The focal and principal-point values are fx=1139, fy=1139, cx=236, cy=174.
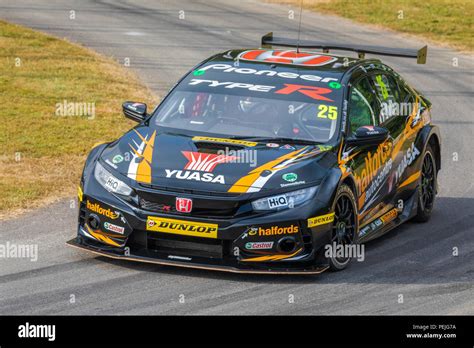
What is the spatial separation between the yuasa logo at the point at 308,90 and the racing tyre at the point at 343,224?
3.69ft

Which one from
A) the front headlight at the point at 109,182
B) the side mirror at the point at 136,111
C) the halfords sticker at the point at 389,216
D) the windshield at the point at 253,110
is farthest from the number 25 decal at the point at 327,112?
the front headlight at the point at 109,182

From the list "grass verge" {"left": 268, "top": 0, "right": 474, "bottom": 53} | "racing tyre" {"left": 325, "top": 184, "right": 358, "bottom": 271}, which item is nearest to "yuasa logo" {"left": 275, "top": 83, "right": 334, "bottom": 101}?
"racing tyre" {"left": 325, "top": 184, "right": 358, "bottom": 271}

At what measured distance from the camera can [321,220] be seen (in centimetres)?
929

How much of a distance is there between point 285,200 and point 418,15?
68.1 feet

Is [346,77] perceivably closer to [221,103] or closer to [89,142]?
[221,103]

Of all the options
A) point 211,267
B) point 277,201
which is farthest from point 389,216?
point 211,267

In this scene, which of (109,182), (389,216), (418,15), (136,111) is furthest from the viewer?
(418,15)

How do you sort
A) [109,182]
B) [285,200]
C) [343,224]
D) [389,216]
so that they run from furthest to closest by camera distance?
[389,216], [343,224], [109,182], [285,200]

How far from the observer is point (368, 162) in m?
10.4

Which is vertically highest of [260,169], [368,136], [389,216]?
[368,136]

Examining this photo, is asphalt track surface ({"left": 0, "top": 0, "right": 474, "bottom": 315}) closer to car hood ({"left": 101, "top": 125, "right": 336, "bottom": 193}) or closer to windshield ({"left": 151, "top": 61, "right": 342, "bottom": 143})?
car hood ({"left": 101, "top": 125, "right": 336, "bottom": 193})

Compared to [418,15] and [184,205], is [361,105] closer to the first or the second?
[184,205]

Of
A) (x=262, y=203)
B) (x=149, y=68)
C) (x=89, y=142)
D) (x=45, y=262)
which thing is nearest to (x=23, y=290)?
(x=45, y=262)
